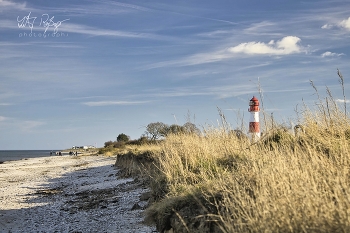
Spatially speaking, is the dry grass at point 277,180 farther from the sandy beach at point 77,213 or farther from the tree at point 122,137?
the tree at point 122,137

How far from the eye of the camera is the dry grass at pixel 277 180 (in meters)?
3.74

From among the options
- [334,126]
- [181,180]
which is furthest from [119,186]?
[334,126]

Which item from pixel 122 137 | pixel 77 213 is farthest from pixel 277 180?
pixel 122 137

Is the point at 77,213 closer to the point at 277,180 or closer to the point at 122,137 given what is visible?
the point at 277,180

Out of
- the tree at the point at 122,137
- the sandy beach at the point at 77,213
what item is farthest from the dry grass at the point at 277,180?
the tree at the point at 122,137

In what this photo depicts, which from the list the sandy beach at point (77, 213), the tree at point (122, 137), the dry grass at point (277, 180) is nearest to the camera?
the dry grass at point (277, 180)

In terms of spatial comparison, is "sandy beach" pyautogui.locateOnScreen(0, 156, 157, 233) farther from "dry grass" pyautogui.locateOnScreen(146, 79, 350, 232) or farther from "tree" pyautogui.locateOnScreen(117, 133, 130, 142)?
"tree" pyautogui.locateOnScreen(117, 133, 130, 142)

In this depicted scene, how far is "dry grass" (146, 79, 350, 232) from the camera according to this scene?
3.74 meters

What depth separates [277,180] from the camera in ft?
14.5

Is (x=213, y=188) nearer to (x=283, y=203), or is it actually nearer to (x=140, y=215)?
(x=283, y=203)

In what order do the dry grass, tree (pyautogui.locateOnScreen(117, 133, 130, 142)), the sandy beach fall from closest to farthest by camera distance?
the dry grass → the sandy beach → tree (pyautogui.locateOnScreen(117, 133, 130, 142))

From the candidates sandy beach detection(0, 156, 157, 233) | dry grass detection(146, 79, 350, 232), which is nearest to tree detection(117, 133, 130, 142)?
sandy beach detection(0, 156, 157, 233)

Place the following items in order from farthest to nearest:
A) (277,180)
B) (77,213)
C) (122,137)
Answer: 1. (122,137)
2. (77,213)
3. (277,180)

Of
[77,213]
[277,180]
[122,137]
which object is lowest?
[77,213]
